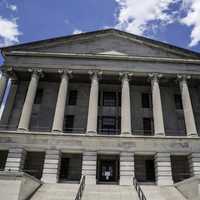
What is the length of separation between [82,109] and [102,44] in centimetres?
794

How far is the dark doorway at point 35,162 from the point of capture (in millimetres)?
22703

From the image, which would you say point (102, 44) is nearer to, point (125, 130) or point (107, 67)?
A: point (107, 67)

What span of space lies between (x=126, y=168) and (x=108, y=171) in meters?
3.73

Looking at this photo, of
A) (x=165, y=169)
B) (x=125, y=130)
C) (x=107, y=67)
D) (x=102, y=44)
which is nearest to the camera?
(x=165, y=169)

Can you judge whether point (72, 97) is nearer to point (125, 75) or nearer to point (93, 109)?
point (93, 109)

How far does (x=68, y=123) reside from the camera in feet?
86.3

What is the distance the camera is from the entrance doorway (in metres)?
23.0

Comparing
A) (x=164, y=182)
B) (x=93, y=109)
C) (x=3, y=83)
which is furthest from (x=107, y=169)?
(x=3, y=83)

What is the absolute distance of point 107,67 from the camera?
2548 centimetres

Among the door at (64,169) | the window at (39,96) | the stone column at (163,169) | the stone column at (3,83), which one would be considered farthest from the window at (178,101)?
the stone column at (3,83)

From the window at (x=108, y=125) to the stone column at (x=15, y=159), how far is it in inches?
358

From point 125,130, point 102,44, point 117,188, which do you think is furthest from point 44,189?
point 102,44

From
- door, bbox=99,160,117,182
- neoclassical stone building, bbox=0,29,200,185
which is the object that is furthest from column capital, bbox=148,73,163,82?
door, bbox=99,160,117,182

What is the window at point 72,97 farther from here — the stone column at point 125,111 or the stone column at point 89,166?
the stone column at point 89,166
